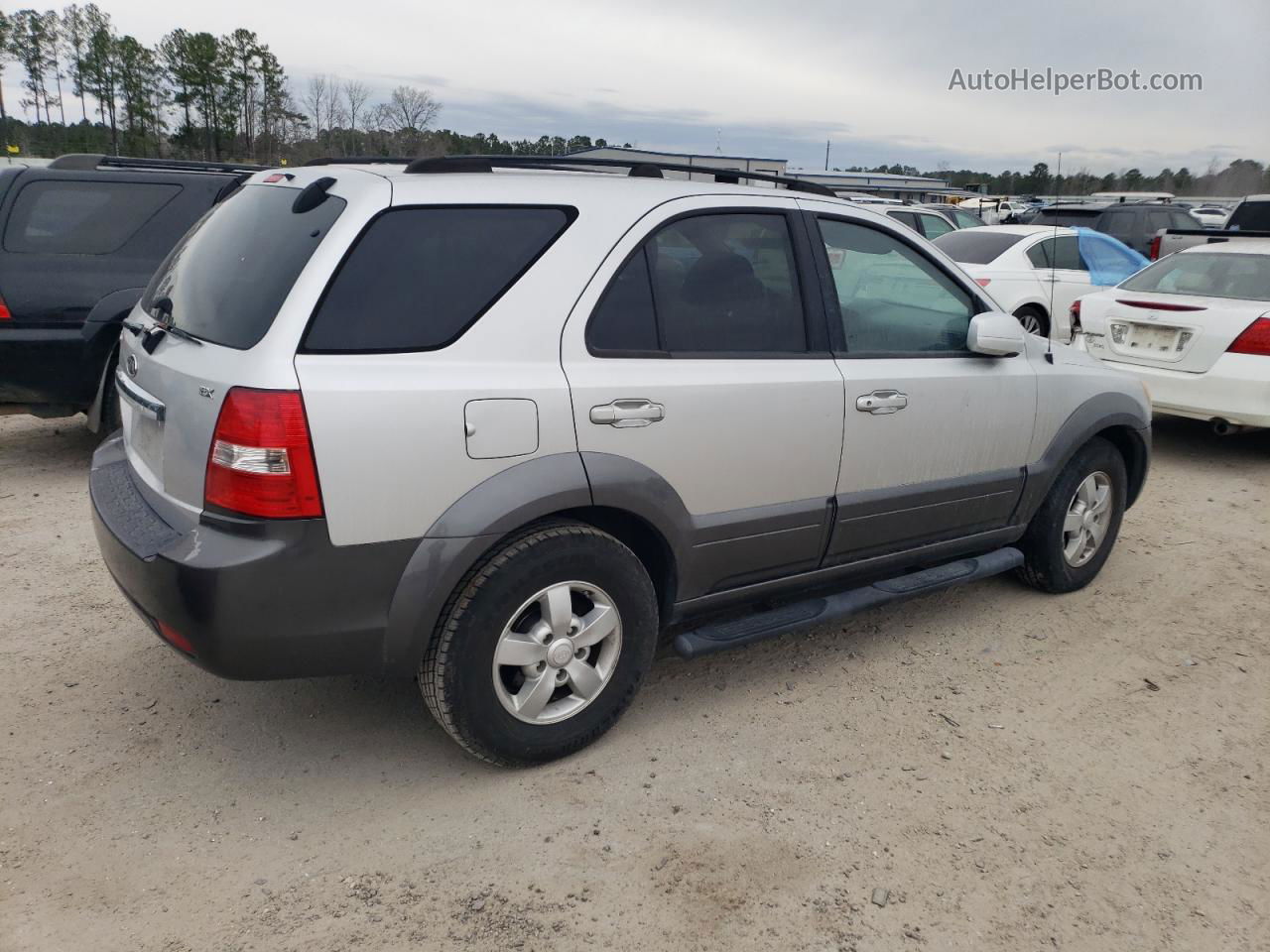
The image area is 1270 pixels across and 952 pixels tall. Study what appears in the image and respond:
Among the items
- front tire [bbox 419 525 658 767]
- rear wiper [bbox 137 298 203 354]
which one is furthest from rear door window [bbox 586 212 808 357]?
rear wiper [bbox 137 298 203 354]

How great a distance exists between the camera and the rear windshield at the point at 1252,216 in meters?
11.5

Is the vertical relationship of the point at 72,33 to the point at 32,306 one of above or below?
above

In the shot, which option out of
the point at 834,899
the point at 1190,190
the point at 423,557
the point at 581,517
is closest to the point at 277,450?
the point at 423,557

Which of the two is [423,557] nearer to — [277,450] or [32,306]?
[277,450]

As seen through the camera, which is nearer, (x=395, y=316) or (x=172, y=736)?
(x=395, y=316)

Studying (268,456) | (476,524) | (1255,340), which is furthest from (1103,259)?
(268,456)

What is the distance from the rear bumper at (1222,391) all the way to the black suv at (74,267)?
6.48 metres

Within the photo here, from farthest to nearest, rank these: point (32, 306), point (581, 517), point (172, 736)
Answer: point (32, 306)
point (172, 736)
point (581, 517)

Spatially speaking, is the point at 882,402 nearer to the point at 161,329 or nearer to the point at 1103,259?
the point at 161,329

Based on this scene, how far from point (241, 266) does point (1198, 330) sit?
21.8 ft

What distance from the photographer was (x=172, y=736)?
3.33 metres

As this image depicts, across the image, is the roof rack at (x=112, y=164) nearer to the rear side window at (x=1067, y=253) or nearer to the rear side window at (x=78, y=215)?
the rear side window at (x=78, y=215)

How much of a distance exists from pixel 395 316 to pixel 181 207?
180 inches

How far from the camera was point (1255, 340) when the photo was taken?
22.2ft
